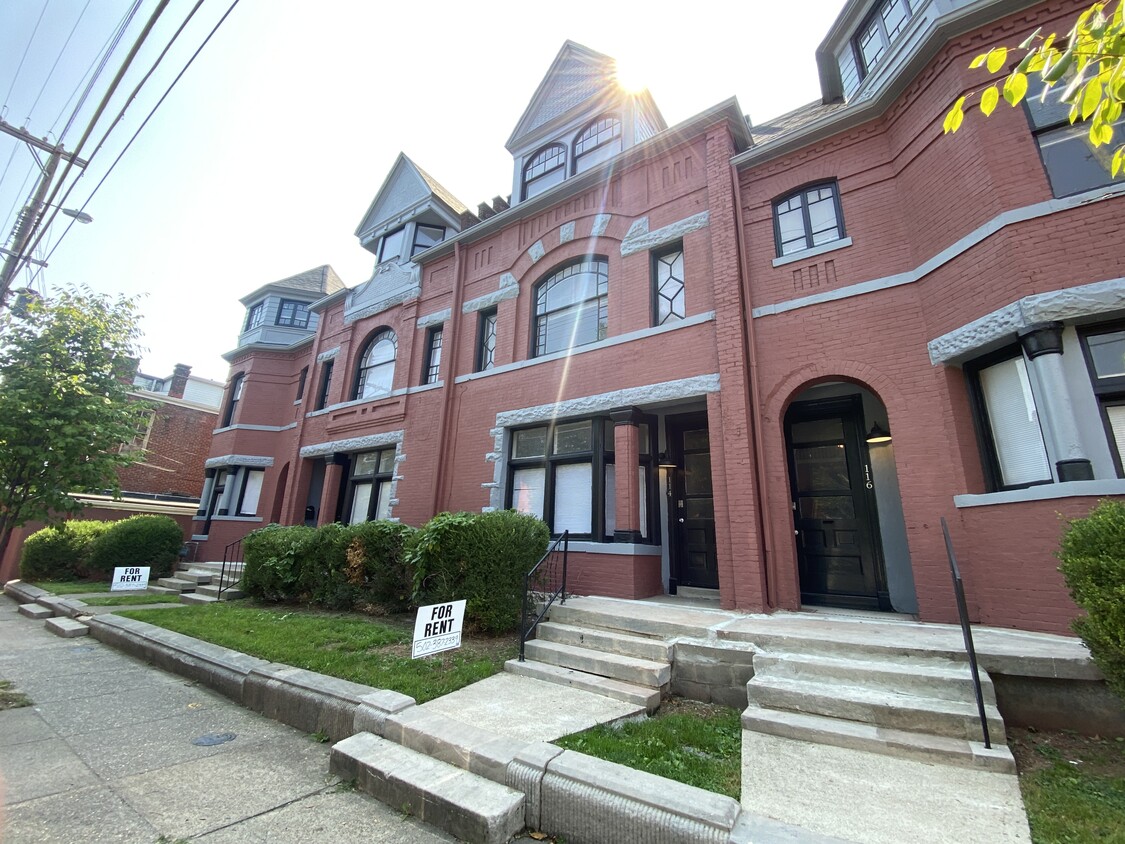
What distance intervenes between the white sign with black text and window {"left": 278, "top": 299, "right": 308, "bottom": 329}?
32.5ft

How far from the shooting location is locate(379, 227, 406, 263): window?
14.5 m

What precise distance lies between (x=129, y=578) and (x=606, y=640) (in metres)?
12.7

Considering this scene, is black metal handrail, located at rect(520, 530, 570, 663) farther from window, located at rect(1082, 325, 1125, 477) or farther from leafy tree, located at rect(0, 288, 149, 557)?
leafy tree, located at rect(0, 288, 149, 557)

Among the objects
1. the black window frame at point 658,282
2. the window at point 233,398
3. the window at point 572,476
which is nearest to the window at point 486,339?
the window at point 572,476

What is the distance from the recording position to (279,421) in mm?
17453

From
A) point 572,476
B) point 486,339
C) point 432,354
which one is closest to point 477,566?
point 572,476

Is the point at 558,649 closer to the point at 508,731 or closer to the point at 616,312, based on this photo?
the point at 508,731

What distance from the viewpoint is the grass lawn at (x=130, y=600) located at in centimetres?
1016

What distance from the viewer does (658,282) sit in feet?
30.3

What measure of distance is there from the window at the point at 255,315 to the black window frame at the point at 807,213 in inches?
716

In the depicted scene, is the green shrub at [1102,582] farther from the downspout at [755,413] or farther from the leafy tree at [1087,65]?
the downspout at [755,413]

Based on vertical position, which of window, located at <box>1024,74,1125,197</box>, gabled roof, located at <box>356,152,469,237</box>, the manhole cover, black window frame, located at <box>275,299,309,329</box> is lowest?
the manhole cover

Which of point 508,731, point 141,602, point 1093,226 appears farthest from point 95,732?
point 1093,226

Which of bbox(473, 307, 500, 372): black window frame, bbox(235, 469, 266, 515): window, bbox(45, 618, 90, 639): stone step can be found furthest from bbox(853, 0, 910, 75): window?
bbox(235, 469, 266, 515): window
